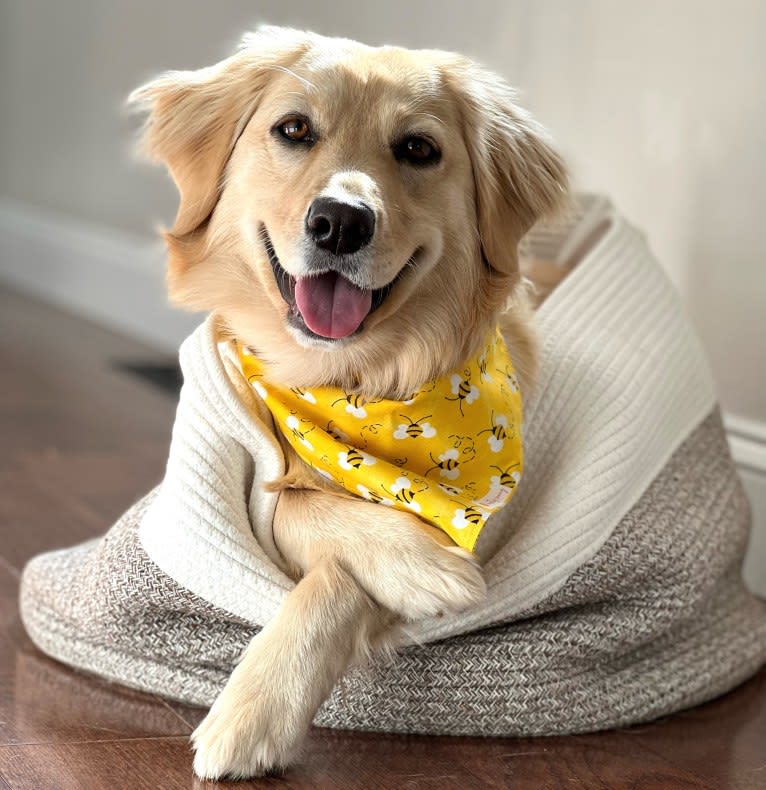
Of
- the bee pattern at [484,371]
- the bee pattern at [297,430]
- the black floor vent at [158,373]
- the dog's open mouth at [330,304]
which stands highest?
the dog's open mouth at [330,304]

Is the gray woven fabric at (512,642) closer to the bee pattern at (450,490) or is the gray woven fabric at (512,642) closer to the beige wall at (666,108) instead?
the bee pattern at (450,490)

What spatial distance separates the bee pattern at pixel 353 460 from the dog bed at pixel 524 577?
0.09 meters

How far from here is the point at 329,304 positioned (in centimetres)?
148

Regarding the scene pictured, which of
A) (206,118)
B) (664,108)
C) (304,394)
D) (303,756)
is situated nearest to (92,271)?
(664,108)

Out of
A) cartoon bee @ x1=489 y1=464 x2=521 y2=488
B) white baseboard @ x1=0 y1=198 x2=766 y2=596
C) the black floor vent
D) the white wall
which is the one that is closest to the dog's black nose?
cartoon bee @ x1=489 y1=464 x2=521 y2=488

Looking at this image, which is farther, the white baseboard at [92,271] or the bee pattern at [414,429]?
the white baseboard at [92,271]

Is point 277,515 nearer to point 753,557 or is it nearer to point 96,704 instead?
point 96,704

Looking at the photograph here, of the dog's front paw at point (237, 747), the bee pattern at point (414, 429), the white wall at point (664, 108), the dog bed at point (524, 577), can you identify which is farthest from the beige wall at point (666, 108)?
the dog's front paw at point (237, 747)

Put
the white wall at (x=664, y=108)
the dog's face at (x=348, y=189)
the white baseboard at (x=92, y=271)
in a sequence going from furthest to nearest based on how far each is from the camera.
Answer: the white baseboard at (x=92, y=271) → the white wall at (x=664, y=108) → the dog's face at (x=348, y=189)

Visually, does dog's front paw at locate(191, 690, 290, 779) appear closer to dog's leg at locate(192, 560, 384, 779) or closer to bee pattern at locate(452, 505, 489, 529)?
dog's leg at locate(192, 560, 384, 779)

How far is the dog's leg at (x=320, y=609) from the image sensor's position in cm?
133

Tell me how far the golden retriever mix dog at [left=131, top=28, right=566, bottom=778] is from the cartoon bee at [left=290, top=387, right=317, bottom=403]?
17mm

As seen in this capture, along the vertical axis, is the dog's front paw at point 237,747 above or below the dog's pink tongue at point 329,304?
below

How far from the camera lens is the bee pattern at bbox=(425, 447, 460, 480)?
1566 mm
